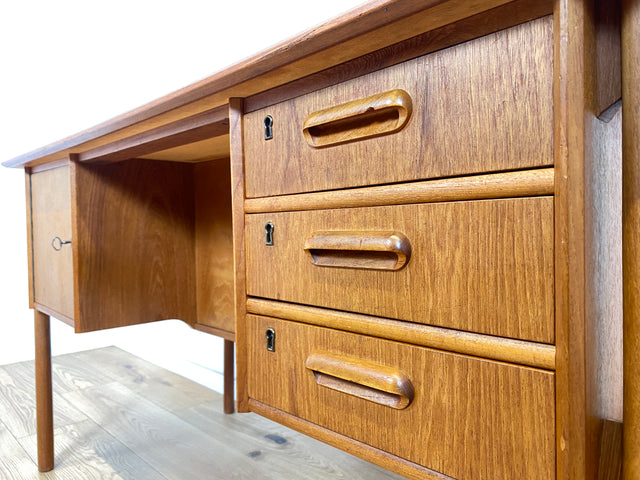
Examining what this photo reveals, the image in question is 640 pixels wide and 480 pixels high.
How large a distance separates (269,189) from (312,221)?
9 centimetres

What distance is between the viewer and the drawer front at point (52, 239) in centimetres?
124

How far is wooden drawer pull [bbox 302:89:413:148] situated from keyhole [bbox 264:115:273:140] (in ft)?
0.23

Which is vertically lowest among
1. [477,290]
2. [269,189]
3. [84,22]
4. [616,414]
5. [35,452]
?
[35,452]

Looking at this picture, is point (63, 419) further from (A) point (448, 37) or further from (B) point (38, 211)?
(A) point (448, 37)

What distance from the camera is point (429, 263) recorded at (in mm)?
492

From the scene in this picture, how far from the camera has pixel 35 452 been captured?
4.95ft

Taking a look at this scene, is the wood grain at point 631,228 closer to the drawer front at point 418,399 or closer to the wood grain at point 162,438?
the drawer front at point 418,399

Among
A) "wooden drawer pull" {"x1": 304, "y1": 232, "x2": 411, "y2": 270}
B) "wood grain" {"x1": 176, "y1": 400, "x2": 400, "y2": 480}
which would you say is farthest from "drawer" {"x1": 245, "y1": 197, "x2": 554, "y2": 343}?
"wood grain" {"x1": 176, "y1": 400, "x2": 400, "y2": 480}

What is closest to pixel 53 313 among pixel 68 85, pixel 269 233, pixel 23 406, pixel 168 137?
pixel 168 137

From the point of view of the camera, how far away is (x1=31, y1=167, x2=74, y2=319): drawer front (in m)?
1.24

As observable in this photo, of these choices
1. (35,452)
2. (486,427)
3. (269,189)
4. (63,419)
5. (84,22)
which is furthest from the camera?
(84,22)

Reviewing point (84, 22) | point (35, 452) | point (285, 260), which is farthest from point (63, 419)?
point (84, 22)

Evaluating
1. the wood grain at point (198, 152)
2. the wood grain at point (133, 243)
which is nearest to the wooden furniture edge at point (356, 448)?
the wood grain at point (198, 152)

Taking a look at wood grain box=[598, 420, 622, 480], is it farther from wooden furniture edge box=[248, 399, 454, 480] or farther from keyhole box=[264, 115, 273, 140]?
keyhole box=[264, 115, 273, 140]
